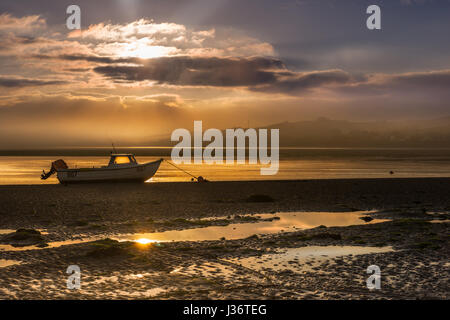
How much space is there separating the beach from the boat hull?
901cm

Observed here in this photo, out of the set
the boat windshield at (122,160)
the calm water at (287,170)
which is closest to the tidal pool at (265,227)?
the boat windshield at (122,160)

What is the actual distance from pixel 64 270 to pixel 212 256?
4.60m

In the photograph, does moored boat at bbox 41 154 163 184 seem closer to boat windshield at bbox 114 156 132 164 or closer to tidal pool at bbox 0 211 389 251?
boat windshield at bbox 114 156 132 164

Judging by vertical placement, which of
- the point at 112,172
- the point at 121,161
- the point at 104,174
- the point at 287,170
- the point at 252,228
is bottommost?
the point at 252,228

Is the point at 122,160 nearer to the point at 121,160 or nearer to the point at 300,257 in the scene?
the point at 121,160

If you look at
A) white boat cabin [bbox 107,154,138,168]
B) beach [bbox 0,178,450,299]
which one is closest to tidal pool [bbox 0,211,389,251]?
beach [bbox 0,178,450,299]

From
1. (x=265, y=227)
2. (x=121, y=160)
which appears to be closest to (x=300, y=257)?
(x=265, y=227)

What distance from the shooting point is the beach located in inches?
420

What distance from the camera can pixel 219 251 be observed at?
1480cm

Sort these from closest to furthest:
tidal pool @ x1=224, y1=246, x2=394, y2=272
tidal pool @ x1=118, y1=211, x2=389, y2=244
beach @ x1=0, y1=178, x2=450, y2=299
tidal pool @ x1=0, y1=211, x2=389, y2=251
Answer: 1. beach @ x1=0, y1=178, x2=450, y2=299
2. tidal pool @ x1=224, y1=246, x2=394, y2=272
3. tidal pool @ x1=0, y1=211, x2=389, y2=251
4. tidal pool @ x1=118, y1=211, x2=389, y2=244

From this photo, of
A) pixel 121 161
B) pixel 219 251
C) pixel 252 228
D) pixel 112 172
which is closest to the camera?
pixel 219 251

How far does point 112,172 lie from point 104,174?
73cm

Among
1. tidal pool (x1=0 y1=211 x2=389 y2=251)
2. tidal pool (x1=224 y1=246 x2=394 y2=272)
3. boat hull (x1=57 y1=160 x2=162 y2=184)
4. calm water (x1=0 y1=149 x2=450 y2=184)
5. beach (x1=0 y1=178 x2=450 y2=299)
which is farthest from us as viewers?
calm water (x1=0 y1=149 x2=450 y2=184)
